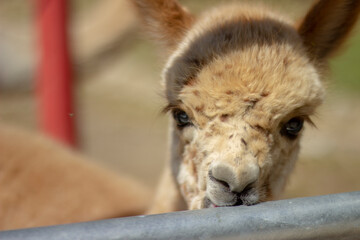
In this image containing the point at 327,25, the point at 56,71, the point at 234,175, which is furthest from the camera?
the point at 56,71

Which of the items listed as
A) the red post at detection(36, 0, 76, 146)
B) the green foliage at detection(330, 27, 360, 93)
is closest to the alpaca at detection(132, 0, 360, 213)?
the red post at detection(36, 0, 76, 146)

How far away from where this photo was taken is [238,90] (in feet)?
5.69

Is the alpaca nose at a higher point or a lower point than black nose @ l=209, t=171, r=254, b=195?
higher

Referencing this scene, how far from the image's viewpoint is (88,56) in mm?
5020

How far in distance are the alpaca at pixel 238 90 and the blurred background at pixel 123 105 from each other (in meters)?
1.43

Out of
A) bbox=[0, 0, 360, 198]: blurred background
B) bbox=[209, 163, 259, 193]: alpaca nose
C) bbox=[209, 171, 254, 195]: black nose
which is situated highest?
bbox=[209, 163, 259, 193]: alpaca nose

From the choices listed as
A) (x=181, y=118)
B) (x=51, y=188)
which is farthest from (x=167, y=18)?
(x=51, y=188)

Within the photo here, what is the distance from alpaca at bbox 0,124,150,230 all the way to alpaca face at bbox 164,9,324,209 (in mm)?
924

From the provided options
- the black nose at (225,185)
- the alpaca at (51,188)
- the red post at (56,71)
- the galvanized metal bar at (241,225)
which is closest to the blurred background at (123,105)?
the red post at (56,71)

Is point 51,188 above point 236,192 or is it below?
below

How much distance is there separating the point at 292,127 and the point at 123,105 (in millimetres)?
6073

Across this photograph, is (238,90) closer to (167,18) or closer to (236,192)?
(236,192)

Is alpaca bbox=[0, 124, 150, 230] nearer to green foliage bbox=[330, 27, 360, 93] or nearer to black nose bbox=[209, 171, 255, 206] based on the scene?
black nose bbox=[209, 171, 255, 206]

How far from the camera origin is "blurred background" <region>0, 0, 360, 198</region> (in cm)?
501
